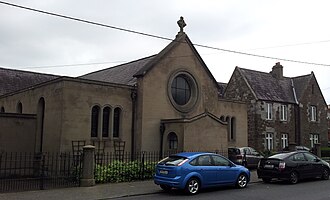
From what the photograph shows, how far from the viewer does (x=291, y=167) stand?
1527 cm

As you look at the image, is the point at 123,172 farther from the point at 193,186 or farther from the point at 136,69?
the point at 136,69

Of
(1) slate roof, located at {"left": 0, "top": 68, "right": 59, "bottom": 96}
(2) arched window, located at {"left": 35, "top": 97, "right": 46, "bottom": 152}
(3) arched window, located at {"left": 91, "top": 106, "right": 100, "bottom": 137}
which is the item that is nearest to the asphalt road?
(3) arched window, located at {"left": 91, "top": 106, "right": 100, "bottom": 137}

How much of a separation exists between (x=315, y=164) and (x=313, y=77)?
2575 cm

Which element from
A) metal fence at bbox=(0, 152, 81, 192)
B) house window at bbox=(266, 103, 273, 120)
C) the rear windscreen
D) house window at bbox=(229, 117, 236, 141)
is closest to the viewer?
metal fence at bbox=(0, 152, 81, 192)

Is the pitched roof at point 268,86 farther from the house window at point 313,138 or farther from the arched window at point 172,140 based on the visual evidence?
the arched window at point 172,140

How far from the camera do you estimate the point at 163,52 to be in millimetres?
22344

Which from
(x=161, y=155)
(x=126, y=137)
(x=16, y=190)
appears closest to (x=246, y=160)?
(x=161, y=155)

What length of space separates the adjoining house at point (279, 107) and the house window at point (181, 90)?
40.9 feet

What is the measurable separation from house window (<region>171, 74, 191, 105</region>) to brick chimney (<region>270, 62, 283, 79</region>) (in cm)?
1839

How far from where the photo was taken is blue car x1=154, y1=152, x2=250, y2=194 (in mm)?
11992

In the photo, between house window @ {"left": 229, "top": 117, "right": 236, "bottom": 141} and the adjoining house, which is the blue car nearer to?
house window @ {"left": 229, "top": 117, "right": 236, "bottom": 141}

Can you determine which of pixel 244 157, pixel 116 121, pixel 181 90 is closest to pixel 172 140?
pixel 116 121

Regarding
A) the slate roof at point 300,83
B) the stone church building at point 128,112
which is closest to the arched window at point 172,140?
the stone church building at point 128,112

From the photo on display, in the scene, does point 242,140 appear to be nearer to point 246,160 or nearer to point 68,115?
point 246,160
